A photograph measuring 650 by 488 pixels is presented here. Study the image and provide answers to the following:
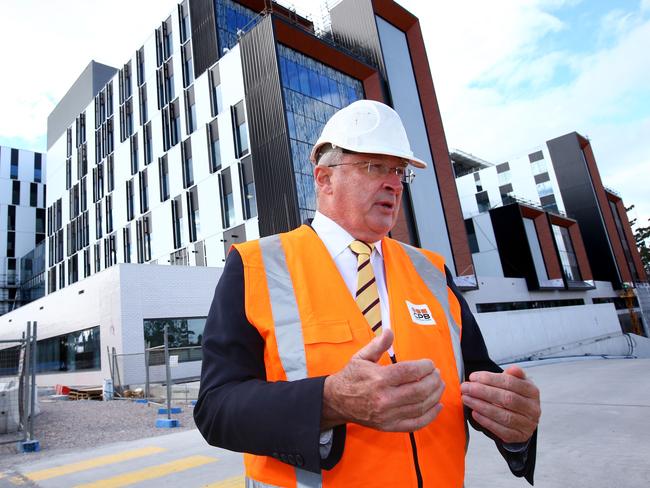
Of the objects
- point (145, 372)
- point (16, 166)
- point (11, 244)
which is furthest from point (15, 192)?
point (145, 372)

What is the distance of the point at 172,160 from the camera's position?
28.5 metres

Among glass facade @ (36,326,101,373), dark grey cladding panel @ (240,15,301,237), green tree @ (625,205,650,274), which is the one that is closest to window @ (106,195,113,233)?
glass facade @ (36,326,101,373)

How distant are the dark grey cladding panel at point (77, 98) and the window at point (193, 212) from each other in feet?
75.1

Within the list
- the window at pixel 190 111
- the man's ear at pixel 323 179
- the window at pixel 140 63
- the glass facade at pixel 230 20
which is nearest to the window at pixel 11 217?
the window at pixel 140 63

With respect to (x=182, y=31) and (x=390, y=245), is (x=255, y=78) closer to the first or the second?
(x=182, y=31)

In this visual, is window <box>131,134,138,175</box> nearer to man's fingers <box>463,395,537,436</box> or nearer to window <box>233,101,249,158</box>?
window <box>233,101,249,158</box>

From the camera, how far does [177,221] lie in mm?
27344

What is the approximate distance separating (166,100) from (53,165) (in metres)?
24.6

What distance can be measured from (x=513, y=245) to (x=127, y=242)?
32033 mm

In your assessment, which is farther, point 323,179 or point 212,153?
point 212,153

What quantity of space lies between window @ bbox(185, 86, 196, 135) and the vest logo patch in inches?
1110

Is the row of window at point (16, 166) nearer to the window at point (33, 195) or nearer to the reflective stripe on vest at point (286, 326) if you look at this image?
the window at point (33, 195)

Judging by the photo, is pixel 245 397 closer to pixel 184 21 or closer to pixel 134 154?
pixel 184 21

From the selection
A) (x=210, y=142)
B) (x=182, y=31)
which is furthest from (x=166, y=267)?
(x=182, y=31)
